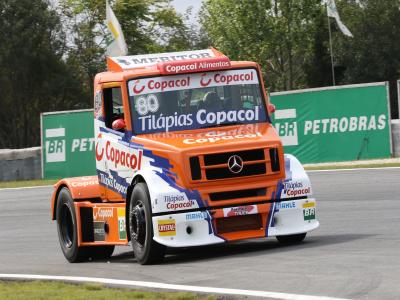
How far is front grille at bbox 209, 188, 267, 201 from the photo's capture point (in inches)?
488

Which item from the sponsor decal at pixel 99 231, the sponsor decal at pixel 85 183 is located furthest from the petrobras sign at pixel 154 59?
the sponsor decal at pixel 99 231

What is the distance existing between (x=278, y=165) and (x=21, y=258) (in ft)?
14.7

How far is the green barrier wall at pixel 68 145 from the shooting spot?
3397 centimetres

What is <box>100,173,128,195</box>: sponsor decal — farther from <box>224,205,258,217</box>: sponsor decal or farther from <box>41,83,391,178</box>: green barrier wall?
<box>41,83,391,178</box>: green barrier wall

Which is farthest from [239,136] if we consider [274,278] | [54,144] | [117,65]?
[54,144]

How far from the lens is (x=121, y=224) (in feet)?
43.2

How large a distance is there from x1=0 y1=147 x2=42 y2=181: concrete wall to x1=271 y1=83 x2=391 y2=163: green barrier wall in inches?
318

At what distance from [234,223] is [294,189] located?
0.84 meters

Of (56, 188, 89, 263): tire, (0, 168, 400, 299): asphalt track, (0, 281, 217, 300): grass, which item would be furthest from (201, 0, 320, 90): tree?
(0, 281, 217, 300): grass

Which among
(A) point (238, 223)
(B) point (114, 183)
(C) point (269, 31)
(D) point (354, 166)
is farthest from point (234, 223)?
(C) point (269, 31)

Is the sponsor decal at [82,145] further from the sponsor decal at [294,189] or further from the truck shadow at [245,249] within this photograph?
the sponsor decal at [294,189]

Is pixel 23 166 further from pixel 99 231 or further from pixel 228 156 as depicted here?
pixel 228 156

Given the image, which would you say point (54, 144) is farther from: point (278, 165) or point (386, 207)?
point (278, 165)

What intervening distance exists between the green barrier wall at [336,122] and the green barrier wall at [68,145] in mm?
6105
